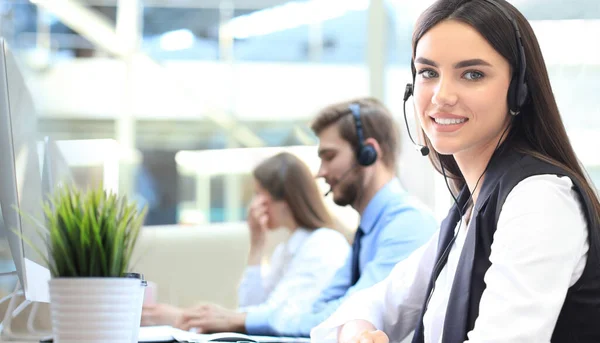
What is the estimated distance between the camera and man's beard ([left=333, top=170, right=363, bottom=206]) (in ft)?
6.88

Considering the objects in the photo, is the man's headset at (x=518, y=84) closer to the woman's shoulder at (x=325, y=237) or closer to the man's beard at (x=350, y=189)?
the man's beard at (x=350, y=189)

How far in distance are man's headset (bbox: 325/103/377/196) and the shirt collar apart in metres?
0.09

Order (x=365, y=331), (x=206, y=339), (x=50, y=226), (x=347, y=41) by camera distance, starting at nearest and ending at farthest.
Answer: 1. (x=50, y=226)
2. (x=365, y=331)
3. (x=206, y=339)
4. (x=347, y=41)

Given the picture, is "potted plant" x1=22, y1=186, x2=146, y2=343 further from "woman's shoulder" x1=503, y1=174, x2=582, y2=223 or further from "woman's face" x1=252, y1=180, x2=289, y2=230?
"woman's face" x1=252, y1=180, x2=289, y2=230

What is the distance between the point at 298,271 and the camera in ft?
7.93

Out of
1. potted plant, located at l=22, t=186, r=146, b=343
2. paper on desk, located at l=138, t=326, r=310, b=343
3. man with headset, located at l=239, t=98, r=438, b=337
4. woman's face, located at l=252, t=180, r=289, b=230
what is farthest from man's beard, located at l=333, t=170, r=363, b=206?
potted plant, located at l=22, t=186, r=146, b=343

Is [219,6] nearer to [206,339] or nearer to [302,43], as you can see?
[302,43]

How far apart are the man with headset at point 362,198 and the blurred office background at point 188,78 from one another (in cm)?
298

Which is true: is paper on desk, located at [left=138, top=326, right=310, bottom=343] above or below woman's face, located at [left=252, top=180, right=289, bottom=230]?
below

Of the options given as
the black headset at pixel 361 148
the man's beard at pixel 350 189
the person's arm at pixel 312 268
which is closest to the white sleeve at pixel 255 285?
the person's arm at pixel 312 268

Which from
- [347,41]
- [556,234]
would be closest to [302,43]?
[347,41]

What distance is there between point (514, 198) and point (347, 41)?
14.6 feet

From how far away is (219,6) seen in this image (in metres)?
5.58

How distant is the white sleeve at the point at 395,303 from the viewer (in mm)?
1260
